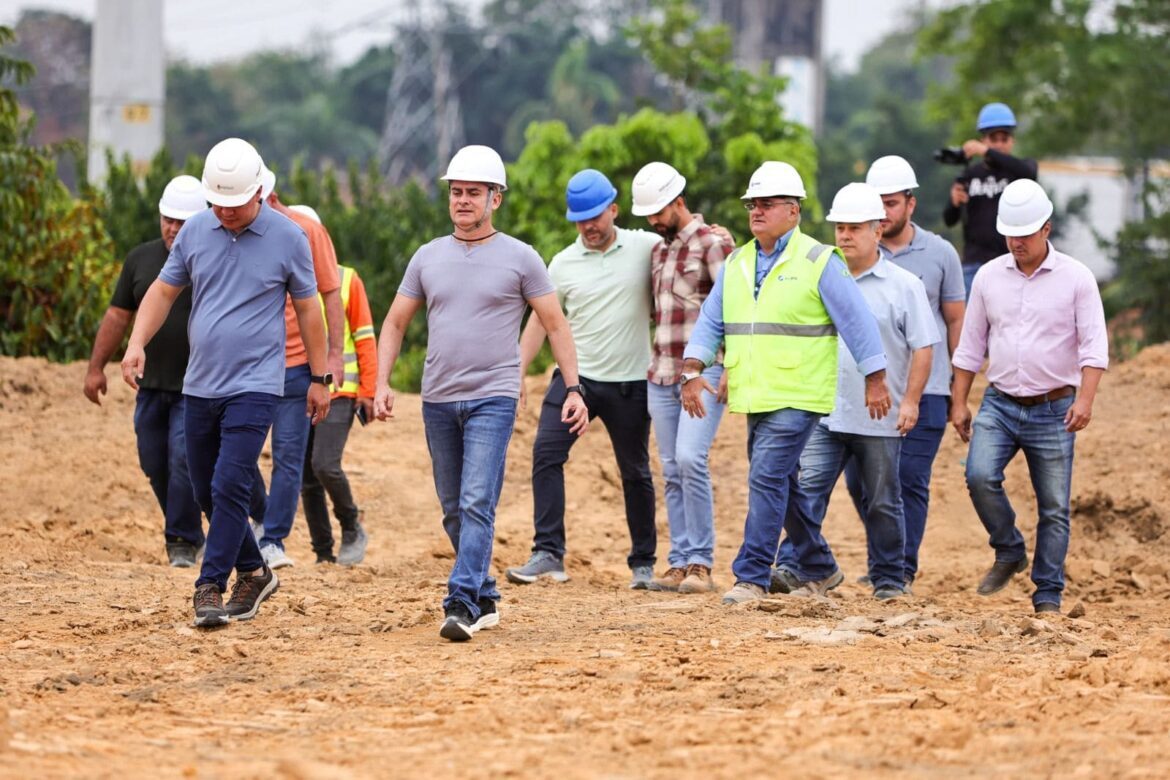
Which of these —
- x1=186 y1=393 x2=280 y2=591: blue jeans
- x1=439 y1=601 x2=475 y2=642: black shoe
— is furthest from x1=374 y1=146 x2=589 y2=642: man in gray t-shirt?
x1=186 y1=393 x2=280 y2=591: blue jeans

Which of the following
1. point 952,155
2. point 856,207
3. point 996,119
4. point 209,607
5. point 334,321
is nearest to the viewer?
point 209,607

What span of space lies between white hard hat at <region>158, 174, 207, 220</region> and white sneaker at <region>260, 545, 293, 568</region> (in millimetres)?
1958

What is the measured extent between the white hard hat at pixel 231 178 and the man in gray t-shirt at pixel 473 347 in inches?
30.6

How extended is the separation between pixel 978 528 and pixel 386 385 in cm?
704

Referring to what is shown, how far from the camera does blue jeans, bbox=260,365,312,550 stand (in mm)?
9891

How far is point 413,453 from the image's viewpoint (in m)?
15.1

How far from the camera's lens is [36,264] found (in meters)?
16.8

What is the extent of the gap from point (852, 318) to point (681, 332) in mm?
1282

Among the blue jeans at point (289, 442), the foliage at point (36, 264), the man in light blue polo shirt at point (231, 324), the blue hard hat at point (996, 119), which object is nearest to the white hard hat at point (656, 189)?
the blue jeans at point (289, 442)

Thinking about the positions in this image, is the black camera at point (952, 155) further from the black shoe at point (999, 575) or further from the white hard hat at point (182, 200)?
the white hard hat at point (182, 200)

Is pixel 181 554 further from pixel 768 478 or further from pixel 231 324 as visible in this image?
pixel 768 478

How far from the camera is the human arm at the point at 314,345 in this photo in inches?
318

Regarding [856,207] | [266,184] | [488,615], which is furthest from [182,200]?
[856,207]

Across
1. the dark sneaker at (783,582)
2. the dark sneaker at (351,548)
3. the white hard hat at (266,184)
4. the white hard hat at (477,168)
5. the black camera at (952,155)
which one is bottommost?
the dark sneaker at (351,548)
